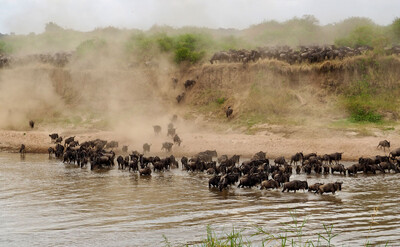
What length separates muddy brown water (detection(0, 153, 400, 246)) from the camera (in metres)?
14.7

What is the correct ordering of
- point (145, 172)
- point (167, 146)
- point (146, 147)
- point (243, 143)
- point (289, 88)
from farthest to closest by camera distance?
point (289, 88)
point (243, 143)
point (146, 147)
point (167, 146)
point (145, 172)

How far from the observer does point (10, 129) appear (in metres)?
44.3

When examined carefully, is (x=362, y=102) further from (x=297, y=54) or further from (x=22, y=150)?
(x=22, y=150)

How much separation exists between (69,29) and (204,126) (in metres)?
58.2

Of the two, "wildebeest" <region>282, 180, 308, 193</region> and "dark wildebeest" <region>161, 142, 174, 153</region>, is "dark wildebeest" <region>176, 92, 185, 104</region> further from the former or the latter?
"wildebeest" <region>282, 180, 308, 193</region>

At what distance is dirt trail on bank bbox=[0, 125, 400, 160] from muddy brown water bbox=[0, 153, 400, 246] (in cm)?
624

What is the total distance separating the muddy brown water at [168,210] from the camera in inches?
577

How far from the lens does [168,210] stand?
59.0ft

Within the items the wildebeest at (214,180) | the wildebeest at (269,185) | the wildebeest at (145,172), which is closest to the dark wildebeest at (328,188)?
the wildebeest at (269,185)

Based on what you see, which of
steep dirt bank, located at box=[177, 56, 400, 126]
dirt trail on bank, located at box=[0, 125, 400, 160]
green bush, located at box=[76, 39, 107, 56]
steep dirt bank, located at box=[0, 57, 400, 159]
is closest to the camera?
dirt trail on bank, located at box=[0, 125, 400, 160]

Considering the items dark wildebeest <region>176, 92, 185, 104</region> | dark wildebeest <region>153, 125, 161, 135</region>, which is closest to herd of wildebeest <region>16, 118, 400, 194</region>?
dark wildebeest <region>153, 125, 161, 135</region>

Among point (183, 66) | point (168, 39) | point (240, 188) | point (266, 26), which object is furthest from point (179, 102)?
point (266, 26)

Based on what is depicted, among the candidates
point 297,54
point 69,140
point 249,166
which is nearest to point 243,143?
point 249,166

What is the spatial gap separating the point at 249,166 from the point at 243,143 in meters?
9.18
